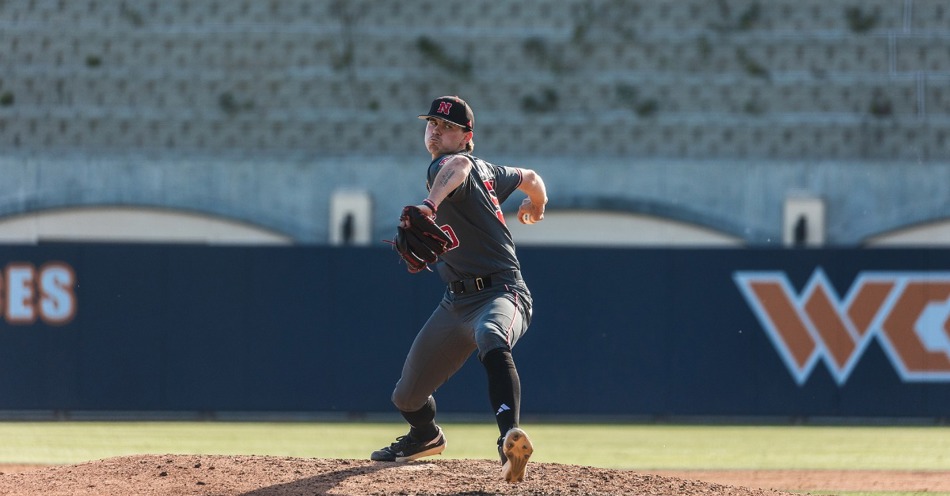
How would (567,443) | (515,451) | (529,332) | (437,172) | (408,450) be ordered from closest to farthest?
(515,451)
(437,172)
(408,450)
(567,443)
(529,332)

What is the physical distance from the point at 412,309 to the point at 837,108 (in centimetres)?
895

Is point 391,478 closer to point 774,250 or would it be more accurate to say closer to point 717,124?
point 774,250

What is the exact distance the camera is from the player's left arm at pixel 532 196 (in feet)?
19.4

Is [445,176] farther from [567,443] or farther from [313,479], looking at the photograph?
[567,443]

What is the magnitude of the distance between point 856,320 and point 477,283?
24.3 feet

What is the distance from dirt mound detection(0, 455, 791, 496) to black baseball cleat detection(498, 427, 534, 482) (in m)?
0.47

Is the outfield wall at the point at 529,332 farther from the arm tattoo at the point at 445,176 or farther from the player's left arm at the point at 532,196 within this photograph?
the arm tattoo at the point at 445,176

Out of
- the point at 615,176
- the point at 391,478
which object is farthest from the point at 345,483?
the point at 615,176

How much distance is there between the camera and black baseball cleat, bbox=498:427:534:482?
5012 mm

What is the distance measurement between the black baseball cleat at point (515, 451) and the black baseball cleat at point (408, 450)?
45.6 inches

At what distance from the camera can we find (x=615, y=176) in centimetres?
1712

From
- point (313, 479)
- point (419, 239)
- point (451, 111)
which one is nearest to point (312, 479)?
point (313, 479)

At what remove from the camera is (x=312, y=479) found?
19.0 feet

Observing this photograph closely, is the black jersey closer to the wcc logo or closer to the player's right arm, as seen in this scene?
the player's right arm
